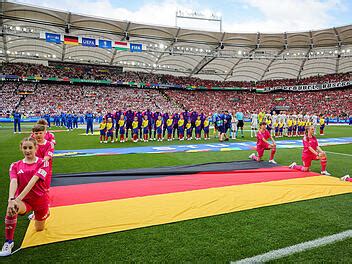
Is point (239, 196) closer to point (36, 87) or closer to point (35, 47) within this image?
point (35, 47)

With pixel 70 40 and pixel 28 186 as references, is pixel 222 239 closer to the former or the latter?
pixel 28 186

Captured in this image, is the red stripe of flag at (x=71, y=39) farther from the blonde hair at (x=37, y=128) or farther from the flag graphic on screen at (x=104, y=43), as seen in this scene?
the blonde hair at (x=37, y=128)

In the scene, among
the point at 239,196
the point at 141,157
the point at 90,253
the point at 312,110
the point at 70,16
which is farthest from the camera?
the point at 312,110

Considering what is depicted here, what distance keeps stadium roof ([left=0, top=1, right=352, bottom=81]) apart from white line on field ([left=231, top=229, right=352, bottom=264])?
3025 centimetres

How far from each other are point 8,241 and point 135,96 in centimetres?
4379

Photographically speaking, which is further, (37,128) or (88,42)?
(88,42)

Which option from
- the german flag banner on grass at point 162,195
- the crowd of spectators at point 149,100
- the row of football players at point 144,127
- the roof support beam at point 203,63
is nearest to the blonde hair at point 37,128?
the german flag banner on grass at point 162,195

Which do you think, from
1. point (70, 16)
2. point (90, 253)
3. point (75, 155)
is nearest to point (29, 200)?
point (90, 253)

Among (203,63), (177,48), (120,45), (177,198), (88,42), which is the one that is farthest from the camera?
(203,63)

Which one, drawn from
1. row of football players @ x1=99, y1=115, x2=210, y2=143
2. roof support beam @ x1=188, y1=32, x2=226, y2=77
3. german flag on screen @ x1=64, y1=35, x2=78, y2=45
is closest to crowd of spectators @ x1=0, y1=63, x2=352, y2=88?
roof support beam @ x1=188, y1=32, x2=226, y2=77

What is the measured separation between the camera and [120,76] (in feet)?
154

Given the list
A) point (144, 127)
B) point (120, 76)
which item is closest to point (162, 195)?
point (144, 127)

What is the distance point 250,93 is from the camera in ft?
180

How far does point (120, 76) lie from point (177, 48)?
13393mm
